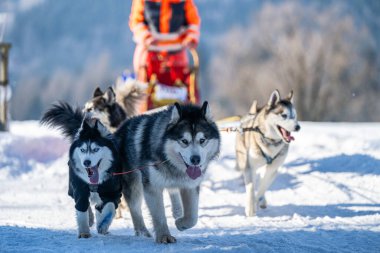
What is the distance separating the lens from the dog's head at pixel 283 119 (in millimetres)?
5977

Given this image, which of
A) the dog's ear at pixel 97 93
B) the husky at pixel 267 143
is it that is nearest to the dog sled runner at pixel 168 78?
the dog's ear at pixel 97 93

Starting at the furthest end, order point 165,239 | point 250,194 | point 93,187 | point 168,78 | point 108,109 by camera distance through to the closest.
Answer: point 168,78 < point 108,109 < point 250,194 < point 93,187 < point 165,239

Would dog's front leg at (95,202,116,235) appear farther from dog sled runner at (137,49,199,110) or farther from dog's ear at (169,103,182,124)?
dog sled runner at (137,49,199,110)

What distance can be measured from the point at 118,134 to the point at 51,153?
15.2 ft

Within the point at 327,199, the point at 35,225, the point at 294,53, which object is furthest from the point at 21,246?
the point at 294,53

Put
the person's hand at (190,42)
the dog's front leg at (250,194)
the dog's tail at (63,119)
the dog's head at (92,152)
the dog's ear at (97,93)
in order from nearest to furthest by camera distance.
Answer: the dog's head at (92,152)
the dog's tail at (63,119)
the dog's front leg at (250,194)
the dog's ear at (97,93)
the person's hand at (190,42)

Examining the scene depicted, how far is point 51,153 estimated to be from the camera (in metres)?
9.13

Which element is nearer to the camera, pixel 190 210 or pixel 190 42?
pixel 190 210

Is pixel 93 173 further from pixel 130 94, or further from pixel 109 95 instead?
pixel 130 94

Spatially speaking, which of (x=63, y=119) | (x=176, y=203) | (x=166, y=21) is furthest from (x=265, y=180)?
(x=166, y=21)

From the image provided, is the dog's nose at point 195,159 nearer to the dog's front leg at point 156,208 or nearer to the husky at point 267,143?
the dog's front leg at point 156,208

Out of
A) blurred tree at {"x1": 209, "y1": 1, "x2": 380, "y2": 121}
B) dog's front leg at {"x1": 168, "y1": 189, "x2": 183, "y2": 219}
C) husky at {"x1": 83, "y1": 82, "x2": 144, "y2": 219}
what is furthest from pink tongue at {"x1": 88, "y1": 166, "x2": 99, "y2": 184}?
blurred tree at {"x1": 209, "y1": 1, "x2": 380, "y2": 121}

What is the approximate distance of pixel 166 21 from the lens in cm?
768

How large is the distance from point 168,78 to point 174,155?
3.32 m
